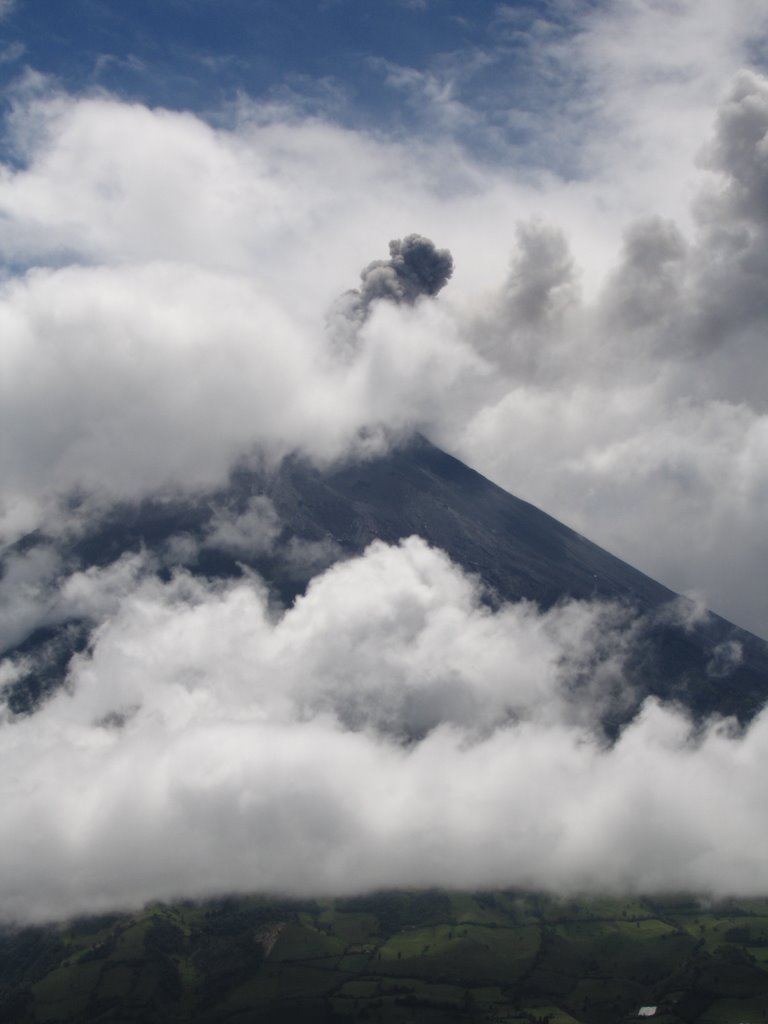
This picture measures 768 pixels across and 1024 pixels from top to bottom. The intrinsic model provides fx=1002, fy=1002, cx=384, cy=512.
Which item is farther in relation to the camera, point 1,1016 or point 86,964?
point 86,964

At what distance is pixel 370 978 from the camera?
17675 centimetres

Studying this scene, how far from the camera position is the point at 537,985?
177000 mm

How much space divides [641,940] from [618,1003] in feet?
111

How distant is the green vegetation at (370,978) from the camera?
164 m

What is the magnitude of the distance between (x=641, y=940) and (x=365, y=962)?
56626mm

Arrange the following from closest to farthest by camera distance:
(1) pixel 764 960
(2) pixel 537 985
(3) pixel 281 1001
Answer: (3) pixel 281 1001 < (2) pixel 537 985 < (1) pixel 764 960

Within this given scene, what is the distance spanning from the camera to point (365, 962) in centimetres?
18400

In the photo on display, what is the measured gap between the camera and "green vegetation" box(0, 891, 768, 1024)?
164000 millimetres

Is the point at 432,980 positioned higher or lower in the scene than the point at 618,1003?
lower

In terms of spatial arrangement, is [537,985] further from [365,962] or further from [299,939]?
[299,939]

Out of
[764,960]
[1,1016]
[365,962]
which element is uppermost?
[764,960]

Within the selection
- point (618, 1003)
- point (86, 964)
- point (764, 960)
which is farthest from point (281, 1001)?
point (764, 960)

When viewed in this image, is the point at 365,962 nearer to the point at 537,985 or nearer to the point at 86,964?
the point at 537,985


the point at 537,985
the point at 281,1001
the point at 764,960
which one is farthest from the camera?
the point at 764,960
